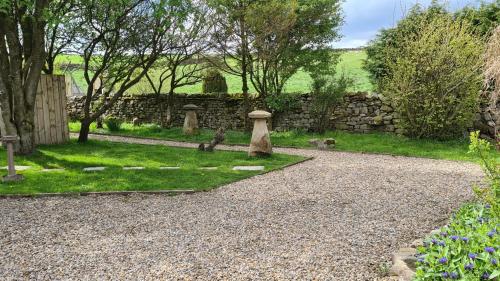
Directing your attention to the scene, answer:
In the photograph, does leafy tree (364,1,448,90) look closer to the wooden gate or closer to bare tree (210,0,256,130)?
bare tree (210,0,256,130)

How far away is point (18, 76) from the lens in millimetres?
9430

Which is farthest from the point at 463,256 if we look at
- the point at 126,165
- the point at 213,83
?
the point at 213,83

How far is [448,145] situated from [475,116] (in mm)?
1692

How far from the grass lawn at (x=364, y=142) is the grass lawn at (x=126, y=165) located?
2610mm

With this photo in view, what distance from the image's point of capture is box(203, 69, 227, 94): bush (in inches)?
730

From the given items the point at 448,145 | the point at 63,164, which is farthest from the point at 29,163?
the point at 448,145

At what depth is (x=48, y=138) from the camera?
39.1 ft

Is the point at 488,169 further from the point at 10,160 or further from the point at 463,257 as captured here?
the point at 10,160

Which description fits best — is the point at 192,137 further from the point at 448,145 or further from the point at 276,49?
the point at 448,145

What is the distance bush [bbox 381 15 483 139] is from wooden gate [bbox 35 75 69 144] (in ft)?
31.3

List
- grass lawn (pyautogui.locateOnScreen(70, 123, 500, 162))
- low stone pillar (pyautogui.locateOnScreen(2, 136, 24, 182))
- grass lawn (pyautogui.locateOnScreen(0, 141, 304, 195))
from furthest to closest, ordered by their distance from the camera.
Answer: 1. grass lawn (pyautogui.locateOnScreen(70, 123, 500, 162))
2. low stone pillar (pyautogui.locateOnScreen(2, 136, 24, 182))
3. grass lawn (pyautogui.locateOnScreen(0, 141, 304, 195))

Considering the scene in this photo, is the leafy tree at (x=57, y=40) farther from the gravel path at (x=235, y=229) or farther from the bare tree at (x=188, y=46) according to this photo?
the gravel path at (x=235, y=229)

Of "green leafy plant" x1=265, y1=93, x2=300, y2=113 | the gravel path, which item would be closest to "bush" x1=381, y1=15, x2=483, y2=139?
"green leafy plant" x1=265, y1=93, x2=300, y2=113

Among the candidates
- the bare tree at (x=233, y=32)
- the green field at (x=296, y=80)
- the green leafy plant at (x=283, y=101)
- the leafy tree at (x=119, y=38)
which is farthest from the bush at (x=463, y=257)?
the green field at (x=296, y=80)
